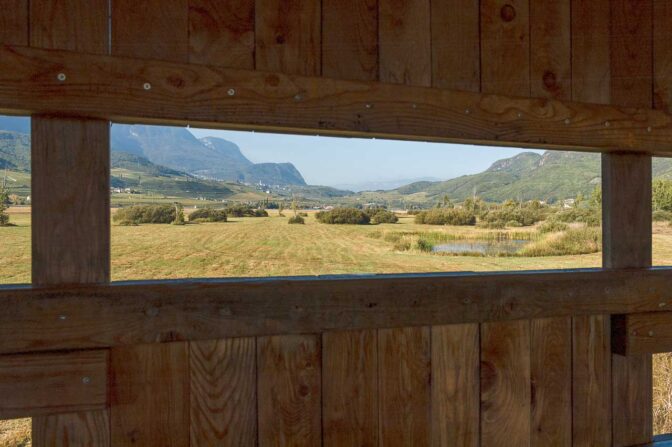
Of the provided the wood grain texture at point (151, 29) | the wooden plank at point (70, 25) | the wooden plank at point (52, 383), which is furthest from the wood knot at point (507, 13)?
the wooden plank at point (52, 383)

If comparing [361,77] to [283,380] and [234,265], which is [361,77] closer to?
[234,265]

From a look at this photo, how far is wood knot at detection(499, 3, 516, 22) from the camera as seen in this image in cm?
135

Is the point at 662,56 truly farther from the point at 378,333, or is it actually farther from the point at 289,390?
the point at 289,390

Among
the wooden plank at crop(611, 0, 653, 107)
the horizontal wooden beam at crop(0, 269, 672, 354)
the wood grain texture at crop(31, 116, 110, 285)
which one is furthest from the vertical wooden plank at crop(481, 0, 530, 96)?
the wood grain texture at crop(31, 116, 110, 285)

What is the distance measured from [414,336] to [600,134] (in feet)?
2.69

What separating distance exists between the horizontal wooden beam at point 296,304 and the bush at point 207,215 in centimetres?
17

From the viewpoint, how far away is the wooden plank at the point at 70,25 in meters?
0.99

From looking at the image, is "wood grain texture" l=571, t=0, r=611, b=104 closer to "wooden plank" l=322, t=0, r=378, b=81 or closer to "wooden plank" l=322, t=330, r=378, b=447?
"wooden plank" l=322, t=0, r=378, b=81

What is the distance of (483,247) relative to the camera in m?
1.36

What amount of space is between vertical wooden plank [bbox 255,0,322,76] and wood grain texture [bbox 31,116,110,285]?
16.5 inches

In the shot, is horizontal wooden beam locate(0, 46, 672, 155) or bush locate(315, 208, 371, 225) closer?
horizontal wooden beam locate(0, 46, 672, 155)

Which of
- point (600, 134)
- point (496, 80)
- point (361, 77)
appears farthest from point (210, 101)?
point (600, 134)

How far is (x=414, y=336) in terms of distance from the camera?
48.9 inches

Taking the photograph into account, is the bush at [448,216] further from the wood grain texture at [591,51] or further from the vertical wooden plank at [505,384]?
→ the wood grain texture at [591,51]
